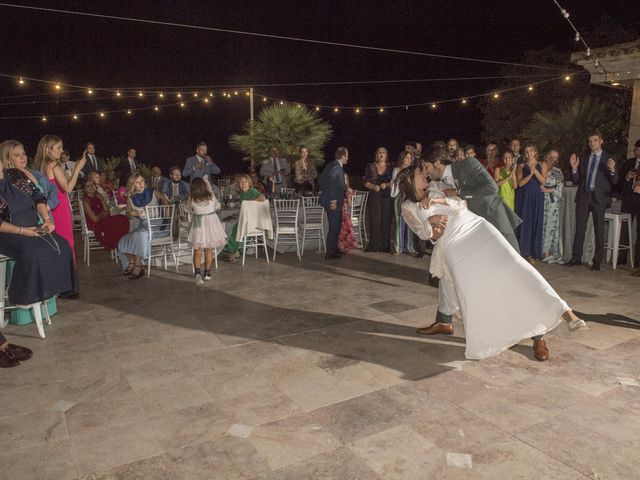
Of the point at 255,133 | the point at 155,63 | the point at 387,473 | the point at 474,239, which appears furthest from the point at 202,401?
the point at 155,63

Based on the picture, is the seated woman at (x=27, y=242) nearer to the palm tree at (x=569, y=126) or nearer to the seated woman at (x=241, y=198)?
the seated woman at (x=241, y=198)

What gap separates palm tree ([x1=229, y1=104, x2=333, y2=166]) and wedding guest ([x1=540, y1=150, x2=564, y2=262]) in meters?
4.24

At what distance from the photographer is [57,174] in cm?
458

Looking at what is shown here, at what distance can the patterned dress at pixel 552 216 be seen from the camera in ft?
21.4

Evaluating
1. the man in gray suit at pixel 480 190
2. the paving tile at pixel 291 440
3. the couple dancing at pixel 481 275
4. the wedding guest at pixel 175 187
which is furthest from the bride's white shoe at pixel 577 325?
the wedding guest at pixel 175 187

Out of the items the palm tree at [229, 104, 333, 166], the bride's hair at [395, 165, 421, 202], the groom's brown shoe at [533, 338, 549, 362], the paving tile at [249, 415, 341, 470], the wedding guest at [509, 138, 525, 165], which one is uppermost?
the palm tree at [229, 104, 333, 166]

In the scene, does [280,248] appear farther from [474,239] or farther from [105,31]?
[105,31]

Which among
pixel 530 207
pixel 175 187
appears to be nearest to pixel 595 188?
pixel 530 207

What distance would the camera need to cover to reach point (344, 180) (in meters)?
6.92

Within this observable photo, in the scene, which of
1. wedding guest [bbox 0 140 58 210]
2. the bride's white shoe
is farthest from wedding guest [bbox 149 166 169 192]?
the bride's white shoe

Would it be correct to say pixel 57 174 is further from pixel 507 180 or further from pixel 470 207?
pixel 507 180

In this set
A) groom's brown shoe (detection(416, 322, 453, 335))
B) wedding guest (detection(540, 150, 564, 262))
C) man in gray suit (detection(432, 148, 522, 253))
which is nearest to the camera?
groom's brown shoe (detection(416, 322, 453, 335))

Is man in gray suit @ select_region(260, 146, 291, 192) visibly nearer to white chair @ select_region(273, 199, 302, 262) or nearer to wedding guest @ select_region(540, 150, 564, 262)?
white chair @ select_region(273, 199, 302, 262)

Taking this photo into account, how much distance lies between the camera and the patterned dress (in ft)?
21.4
